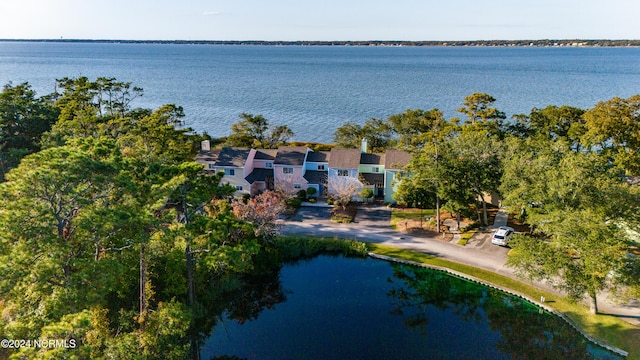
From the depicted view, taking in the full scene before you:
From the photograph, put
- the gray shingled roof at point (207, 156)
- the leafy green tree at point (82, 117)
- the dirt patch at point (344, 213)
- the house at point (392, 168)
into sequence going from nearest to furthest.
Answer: the leafy green tree at point (82, 117) → the dirt patch at point (344, 213) → the house at point (392, 168) → the gray shingled roof at point (207, 156)

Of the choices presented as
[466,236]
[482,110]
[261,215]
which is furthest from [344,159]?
[482,110]

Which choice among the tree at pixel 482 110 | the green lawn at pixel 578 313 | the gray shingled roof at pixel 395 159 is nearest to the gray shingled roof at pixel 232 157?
the gray shingled roof at pixel 395 159

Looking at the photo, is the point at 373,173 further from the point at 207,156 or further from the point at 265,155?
the point at 207,156

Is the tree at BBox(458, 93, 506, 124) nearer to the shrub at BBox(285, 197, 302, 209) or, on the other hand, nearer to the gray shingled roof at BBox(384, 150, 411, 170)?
the gray shingled roof at BBox(384, 150, 411, 170)

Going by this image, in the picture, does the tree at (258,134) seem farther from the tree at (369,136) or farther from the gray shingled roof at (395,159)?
the gray shingled roof at (395,159)

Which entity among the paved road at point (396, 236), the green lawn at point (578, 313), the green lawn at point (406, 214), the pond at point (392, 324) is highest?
the green lawn at point (406, 214)

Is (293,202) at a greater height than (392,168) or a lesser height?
lesser

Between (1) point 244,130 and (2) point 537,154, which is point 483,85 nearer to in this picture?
(1) point 244,130
